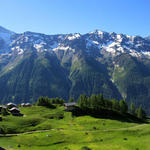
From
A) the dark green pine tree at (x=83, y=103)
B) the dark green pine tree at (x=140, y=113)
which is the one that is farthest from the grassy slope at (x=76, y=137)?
the dark green pine tree at (x=140, y=113)

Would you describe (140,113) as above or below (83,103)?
below

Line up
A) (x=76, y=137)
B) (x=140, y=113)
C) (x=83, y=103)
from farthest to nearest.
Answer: (x=140, y=113), (x=83, y=103), (x=76, y=137)

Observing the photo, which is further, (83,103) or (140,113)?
(140,113)

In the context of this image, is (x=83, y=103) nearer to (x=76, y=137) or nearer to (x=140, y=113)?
(x=76, y=137)

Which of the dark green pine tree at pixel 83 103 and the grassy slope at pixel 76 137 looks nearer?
the grassy slope at pixel 76 137

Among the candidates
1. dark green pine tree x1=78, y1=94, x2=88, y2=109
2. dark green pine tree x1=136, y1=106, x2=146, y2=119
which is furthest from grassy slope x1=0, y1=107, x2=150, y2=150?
dark green pine tree x1=136, y1=106, x2=146, y2=119

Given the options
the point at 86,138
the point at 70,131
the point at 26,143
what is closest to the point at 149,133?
the point at 86,138

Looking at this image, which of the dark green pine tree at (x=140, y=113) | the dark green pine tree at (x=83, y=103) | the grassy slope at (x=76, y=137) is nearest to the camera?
the grassy slope at (x=76, y=137)

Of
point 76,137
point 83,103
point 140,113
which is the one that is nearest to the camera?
point 76,137

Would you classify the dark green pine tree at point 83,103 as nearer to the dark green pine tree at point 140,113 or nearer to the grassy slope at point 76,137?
the grassy slope at point 76,137

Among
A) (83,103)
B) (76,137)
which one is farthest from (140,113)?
(76,137)

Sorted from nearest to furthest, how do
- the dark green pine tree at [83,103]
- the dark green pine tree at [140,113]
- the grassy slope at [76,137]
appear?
the grassy slope at [76,137] → the dark green pine tree at [83,103] → the dark green pine tree at [140,113]

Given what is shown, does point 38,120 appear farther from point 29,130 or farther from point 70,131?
point 70,131

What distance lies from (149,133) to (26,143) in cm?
5033
